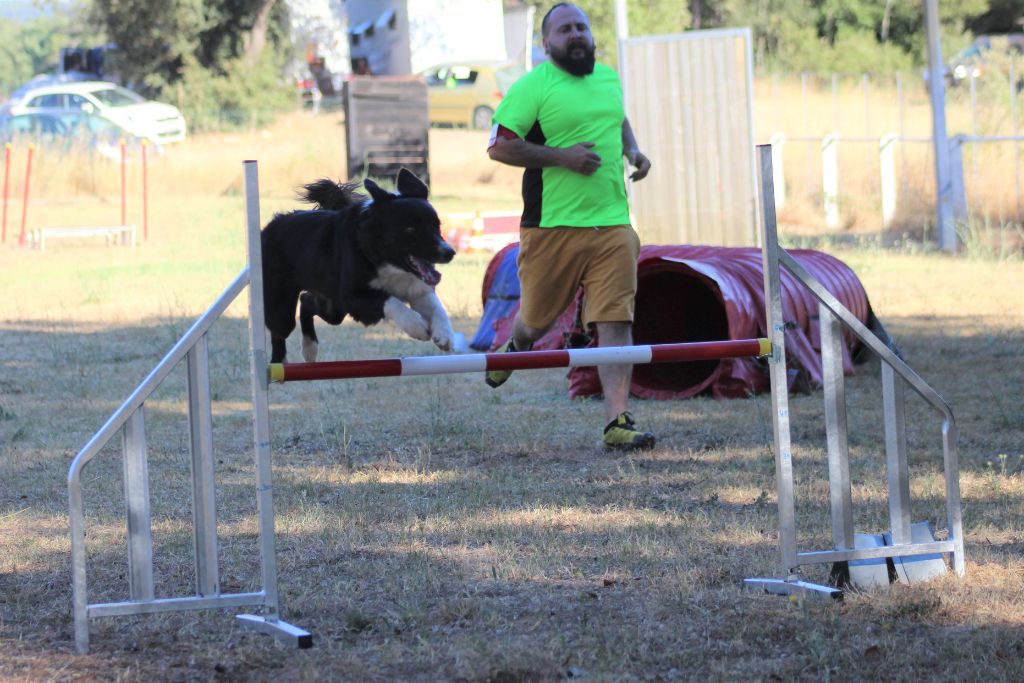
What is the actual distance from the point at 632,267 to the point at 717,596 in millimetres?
2415

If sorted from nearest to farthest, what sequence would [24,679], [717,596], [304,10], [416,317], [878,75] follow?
1. [24,679]
2. [717,596]
3. [416,317]
4. [878,75]
5. [304,10]

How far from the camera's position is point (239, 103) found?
37.2 meters

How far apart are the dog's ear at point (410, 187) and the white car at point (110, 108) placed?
24106 millimetres

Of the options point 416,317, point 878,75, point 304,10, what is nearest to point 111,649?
point 416,317

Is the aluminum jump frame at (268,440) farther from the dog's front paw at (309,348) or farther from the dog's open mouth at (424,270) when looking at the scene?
the dog's front paw at (309,348)

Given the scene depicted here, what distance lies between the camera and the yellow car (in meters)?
34.3

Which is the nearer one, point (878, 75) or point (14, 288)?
point (14, 288)

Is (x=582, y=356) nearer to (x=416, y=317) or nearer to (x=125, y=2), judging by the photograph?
(x=416, y=317)

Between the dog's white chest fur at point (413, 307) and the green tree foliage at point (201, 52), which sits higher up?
the green tree foliage at point (201, 52)

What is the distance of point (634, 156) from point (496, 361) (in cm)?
245

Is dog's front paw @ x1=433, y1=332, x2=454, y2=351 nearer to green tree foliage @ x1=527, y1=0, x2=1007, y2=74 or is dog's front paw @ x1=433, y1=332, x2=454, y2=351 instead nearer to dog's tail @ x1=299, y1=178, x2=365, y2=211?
dog's tail @ x1=299, y1=178, x2=365, y2=211

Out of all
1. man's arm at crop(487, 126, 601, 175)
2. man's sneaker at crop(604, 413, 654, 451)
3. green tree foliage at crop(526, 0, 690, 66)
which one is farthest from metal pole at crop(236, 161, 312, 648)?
green tree foliage at crop(526, 0, 690, 66)

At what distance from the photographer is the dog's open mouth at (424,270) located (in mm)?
5680

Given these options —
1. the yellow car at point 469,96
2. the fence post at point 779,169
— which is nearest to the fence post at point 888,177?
the fence post at point 779,169
